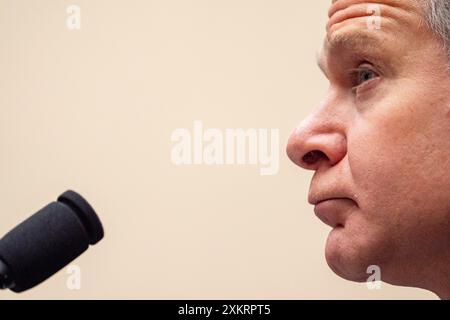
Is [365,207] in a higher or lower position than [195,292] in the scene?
higher

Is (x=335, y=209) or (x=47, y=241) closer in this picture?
(x=47, y=241)

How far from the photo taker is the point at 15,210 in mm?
2000

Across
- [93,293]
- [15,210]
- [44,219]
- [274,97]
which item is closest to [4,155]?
[15,210]

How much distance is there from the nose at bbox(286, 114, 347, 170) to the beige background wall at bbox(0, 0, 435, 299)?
97cm

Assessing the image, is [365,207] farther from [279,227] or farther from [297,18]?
[297,18]

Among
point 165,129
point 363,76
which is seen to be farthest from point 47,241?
point 165,129

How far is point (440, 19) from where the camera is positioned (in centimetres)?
88

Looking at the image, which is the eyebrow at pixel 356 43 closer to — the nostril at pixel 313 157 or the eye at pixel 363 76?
the eye at pixel 363 76

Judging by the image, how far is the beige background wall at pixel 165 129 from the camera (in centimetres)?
196

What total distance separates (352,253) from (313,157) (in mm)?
164

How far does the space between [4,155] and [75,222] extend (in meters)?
Answer: 1.44

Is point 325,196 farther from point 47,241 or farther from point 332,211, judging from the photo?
point 47,241

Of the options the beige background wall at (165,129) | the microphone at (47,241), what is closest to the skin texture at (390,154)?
the microphone at (47,241)

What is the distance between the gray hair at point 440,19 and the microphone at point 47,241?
53 cm
